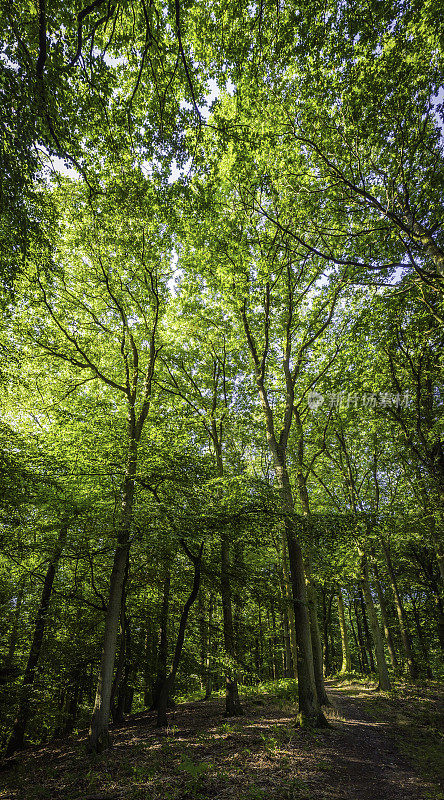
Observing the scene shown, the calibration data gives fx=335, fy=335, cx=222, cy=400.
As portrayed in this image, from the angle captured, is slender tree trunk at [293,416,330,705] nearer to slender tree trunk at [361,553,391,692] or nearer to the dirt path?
the dirt path

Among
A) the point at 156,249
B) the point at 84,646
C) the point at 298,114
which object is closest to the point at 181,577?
the point at 84,646

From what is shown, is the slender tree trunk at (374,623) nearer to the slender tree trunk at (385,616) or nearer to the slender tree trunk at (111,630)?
the slender tree trunk at (385,616)

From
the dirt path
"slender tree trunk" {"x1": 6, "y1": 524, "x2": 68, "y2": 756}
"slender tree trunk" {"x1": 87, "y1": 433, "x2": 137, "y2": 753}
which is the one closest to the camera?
the dirt path

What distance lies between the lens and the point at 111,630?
976 centimetres

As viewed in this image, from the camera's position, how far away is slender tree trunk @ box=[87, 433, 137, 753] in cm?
884

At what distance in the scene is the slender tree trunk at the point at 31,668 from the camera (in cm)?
931

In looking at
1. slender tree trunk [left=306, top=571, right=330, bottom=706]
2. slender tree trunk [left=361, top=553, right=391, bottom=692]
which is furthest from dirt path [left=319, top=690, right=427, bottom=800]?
slender tree trunk [left=361, top=553, right=391, bottom=692]

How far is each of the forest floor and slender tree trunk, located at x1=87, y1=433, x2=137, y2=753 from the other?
51cm

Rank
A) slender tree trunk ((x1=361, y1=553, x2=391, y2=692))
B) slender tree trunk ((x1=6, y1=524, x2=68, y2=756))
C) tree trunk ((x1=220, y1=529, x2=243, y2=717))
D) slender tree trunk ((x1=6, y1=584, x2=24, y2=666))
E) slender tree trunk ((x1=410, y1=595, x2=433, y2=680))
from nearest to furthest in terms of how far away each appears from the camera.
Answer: slender tree trunk ((x1=6, y1=524, x2=68, y2=756)), tree trunk ((x1=220, y1=529, x2=243, y2=717)), slender tree trunk ((x1=6, y1=584, x2=24, y2=666)), slender tree trunk ((x1=361, y1=553, x2=391, y2=692)), slender tree trunk ((x1=410, y1=595, x2=433, y2=680))

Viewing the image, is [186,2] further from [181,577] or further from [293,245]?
[181,577]

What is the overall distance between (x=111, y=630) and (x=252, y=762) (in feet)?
16.0

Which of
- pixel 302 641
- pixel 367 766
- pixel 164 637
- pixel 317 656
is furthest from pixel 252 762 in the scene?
pixel 317 656

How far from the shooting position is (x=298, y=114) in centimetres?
759

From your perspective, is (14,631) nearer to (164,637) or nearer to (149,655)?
(149,655)
